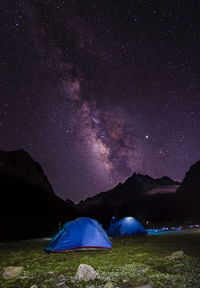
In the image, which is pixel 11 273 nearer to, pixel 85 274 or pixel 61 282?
pixel 61 282

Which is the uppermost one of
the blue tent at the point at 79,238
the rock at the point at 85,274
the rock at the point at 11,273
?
the blue tent at the point at 79,238

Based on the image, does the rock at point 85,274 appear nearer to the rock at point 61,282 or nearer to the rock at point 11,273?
the rock at point 61,282

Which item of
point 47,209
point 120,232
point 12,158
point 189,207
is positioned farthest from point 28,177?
point 120,232

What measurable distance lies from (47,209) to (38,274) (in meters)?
125

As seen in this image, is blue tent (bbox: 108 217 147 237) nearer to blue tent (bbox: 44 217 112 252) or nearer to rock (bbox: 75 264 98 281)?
blue tent (bbox: 44 217 112 252)

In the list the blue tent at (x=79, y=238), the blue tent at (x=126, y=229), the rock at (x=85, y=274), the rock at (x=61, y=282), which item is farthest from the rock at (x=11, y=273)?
the blue tent at (x=126, y=229)

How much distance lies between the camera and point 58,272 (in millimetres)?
7477

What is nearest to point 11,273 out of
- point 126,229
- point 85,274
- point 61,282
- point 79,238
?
point 61,282

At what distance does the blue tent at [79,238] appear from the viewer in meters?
11.7

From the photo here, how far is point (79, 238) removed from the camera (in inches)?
472

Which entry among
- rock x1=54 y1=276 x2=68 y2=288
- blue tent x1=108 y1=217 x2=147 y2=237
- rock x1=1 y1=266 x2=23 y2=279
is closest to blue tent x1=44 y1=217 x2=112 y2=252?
rock x1=1 y1=266 x2=23 y2=279

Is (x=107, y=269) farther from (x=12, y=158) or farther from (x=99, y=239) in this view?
(x=12, y=158)

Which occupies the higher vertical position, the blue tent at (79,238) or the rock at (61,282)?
the blue tent at (79,238)

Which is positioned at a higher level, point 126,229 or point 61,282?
point 126,229
